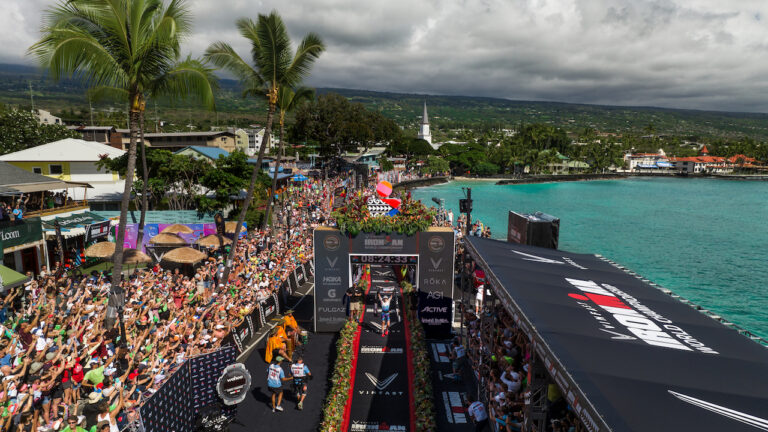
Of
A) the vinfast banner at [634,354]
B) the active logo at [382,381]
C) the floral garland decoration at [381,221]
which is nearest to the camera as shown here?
the vinfast banner at [634,354]

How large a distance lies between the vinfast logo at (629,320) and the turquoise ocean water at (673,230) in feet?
70.2

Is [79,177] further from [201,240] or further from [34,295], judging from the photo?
[34,295]

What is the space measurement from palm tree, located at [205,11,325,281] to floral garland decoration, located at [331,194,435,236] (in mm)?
4051

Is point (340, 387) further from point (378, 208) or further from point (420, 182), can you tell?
point (420, 182)

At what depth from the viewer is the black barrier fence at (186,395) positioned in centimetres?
710

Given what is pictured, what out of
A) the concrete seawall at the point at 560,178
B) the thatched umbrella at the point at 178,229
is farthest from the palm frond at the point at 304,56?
the concrete seawall at the point at 560,178

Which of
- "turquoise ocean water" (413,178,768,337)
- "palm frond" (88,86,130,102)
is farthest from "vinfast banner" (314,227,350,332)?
"turquoise ocean water" (413,178,768,337)

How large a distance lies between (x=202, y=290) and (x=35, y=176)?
1489 cm

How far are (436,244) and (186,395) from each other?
27.3 ft

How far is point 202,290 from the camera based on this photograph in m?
14.4

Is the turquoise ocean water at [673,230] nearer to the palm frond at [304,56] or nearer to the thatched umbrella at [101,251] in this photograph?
the palm frond at [304,56]

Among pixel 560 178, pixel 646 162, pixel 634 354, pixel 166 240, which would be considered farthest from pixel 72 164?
pixel 646 162

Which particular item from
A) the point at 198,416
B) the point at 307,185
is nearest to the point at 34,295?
the point at 198,416

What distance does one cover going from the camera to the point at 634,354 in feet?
17.8
